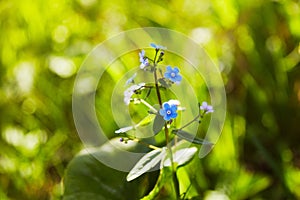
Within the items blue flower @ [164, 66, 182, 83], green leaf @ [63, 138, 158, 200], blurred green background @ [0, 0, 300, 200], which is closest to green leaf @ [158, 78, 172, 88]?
blue flower @ [164, 66, 182, 83]

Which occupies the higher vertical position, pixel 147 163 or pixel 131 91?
pixel 131 91

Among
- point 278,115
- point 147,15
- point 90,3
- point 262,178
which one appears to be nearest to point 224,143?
point 262,178

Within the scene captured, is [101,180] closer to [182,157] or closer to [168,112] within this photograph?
[182,157]

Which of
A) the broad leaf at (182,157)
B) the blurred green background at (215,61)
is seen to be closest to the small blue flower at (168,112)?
the broad leaf at (182,157)

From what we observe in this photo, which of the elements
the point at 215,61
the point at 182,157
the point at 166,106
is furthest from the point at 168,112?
the point at 215,61

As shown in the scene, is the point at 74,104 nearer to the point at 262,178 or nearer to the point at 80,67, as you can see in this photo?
the point at 80,67

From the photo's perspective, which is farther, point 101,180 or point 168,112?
point 101,180
